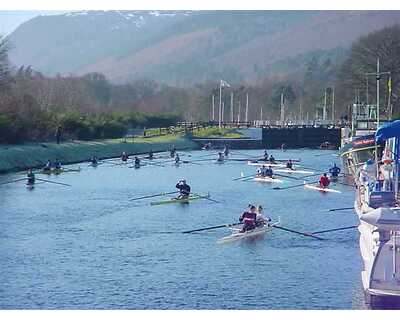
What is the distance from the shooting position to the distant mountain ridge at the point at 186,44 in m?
79.7

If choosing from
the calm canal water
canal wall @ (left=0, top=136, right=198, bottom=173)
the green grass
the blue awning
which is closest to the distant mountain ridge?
the green grass

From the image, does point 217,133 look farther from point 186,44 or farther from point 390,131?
point 186,44

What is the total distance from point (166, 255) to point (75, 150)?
24.6 meters

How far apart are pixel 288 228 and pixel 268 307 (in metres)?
6.43

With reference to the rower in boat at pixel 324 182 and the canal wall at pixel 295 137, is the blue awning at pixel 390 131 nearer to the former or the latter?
the rower in boat at pixel 324 182

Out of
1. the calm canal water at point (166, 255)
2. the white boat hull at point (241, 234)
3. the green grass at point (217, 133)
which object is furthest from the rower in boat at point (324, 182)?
the green grass at point (217, 133)

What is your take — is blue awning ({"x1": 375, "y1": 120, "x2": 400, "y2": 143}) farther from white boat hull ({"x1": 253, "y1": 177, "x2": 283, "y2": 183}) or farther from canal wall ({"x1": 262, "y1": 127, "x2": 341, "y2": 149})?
canal wall ({"x1": 262, "y1": 127, "x2": 341, "y2": 149})

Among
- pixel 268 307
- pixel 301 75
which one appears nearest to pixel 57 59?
pixel 301 75

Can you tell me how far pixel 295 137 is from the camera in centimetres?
5078

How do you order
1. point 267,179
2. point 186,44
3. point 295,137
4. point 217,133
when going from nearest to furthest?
point 267,179 → point 295,137 → point 217,133 → point 186,44

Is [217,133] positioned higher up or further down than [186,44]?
further down

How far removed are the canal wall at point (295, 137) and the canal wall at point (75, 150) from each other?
4012 mm

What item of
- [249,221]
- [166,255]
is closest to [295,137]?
[249,221]

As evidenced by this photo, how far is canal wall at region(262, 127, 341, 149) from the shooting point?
166 feet
